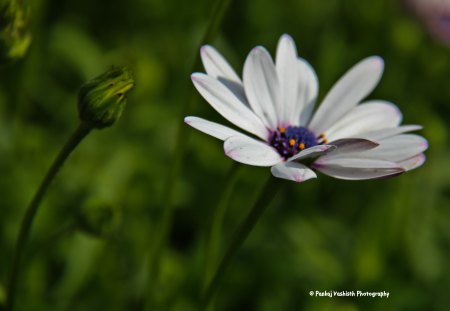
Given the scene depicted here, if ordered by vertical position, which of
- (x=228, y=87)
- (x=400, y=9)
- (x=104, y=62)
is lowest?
(x=228, y=87)

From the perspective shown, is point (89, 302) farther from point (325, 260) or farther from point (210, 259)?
point (325, 260)

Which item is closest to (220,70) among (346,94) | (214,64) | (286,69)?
(214,64)

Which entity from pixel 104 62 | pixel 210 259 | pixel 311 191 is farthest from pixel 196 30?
pixel 210 259

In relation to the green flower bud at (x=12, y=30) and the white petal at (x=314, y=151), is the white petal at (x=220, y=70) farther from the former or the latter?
the green flower bud at (x=12, y=30)

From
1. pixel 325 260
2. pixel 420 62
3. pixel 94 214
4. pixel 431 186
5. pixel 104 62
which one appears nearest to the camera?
pixel 94 214

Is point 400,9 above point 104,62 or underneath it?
above

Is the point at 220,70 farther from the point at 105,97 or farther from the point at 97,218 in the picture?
the point at 97,218

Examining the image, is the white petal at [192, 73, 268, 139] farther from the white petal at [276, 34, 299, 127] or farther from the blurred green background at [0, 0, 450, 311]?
the blurred green background at [0, 0, 450, 311]
